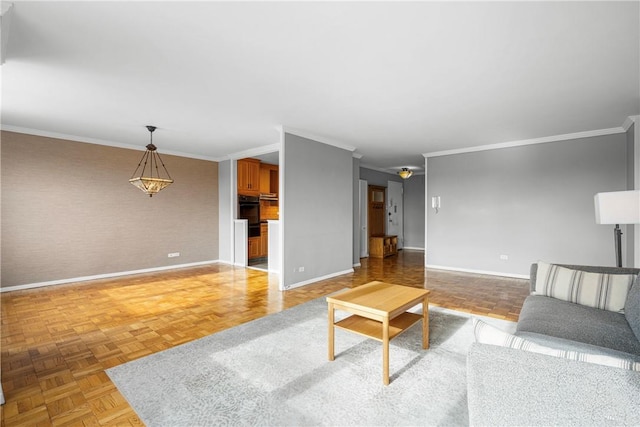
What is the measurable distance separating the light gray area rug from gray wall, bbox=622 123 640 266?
3245 millimetres

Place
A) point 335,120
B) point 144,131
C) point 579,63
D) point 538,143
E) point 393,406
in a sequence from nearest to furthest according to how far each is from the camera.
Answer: point 393,406, point 579,63, point 335,120, point 144,131, point 538,143

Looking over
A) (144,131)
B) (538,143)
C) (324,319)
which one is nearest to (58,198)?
(144,131)

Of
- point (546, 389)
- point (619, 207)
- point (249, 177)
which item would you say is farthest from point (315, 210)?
point (546, 389)

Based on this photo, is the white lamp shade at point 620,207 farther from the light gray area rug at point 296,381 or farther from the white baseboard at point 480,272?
the white baseboard at point 480,272

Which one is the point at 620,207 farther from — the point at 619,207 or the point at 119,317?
the point at 119,317

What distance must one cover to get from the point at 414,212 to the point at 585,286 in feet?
24.6

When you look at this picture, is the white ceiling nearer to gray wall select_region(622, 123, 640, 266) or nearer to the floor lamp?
gray wall select_region(622, 123, 640, 266)

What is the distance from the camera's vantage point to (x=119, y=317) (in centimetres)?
349

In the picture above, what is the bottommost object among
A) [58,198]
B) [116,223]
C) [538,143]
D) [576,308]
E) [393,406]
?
[393,406]

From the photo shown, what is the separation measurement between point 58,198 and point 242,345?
459 cm

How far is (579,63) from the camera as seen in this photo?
266cm

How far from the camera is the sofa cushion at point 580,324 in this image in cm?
184

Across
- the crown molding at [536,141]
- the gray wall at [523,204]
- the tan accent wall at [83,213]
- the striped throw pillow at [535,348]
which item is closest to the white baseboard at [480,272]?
the gray wall at [523,204]

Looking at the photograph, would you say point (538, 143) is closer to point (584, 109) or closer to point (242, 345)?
point (584, 109)
